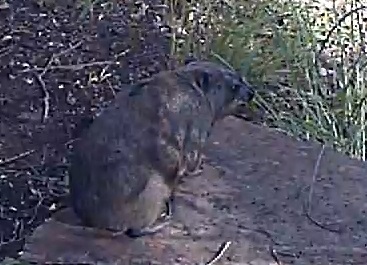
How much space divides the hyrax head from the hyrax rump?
10.0 inches

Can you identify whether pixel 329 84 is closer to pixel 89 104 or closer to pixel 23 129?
pixel 89 104

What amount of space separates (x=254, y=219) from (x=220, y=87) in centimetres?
90

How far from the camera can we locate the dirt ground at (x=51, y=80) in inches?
173

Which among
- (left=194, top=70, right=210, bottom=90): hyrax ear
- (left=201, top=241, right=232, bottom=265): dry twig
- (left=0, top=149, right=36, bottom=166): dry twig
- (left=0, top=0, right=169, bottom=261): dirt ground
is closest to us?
(left=201, top=241, right=232, bottom=265): dry twig

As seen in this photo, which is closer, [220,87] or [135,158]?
[135,158]

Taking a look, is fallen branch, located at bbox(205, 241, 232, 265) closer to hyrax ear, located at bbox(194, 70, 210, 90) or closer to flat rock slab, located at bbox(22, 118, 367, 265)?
flat rock slab, located at bbox(22, 118, 367, 265)

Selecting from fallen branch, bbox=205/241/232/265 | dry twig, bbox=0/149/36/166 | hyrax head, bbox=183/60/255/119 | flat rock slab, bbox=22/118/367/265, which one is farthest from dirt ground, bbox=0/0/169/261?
fallen branch, bbox=205/241/232/265

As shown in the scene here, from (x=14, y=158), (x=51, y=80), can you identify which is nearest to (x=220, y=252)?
(x=14, y=158)

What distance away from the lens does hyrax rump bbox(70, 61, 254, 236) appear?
308 centimetres

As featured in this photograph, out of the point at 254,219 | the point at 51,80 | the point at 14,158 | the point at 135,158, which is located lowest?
the point at 14,158

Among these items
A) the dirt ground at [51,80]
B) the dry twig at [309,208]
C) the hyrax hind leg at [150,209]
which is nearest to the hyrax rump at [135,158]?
the hyrax hind leg at [150,209]

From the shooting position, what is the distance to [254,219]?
3133 millimetres

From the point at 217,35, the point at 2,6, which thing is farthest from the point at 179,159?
the point at 2,6

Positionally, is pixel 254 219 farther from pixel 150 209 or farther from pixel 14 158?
pixel 14 158
